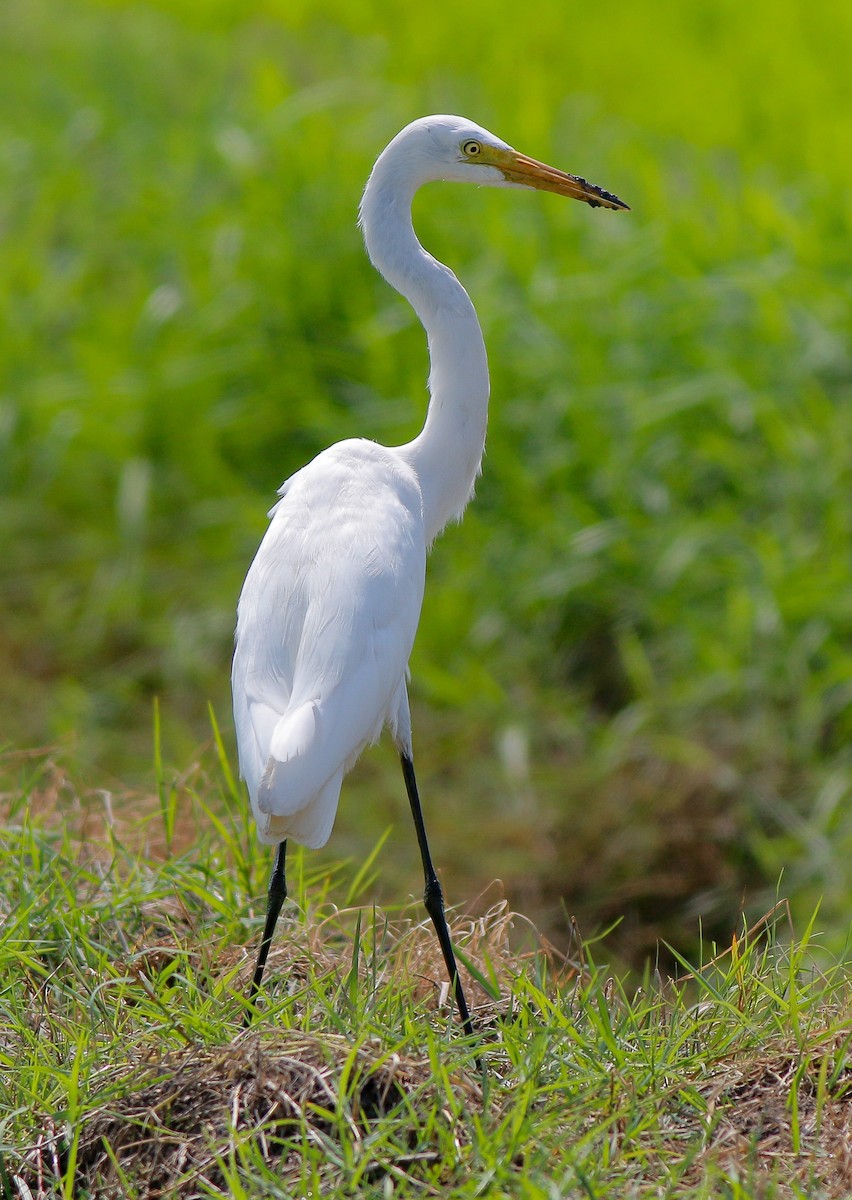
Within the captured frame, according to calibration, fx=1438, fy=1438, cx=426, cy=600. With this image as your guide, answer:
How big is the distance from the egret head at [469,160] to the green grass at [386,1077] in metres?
1.23

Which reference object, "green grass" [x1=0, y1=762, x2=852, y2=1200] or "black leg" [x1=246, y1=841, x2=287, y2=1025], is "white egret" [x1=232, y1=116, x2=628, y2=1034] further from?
"green grass" [x1=0, y1=762, x2=852, y2=1200]

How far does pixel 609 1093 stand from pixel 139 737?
108 inches

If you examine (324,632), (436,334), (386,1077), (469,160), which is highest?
(469,160)

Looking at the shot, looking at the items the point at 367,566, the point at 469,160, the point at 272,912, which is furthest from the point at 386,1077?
the point at 469,160

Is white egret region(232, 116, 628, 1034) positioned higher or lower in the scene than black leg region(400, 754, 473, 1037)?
higher

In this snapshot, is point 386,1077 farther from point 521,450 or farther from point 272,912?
point 521,450

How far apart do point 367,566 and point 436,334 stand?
492mm

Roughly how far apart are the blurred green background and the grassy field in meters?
0.01

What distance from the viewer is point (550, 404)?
15.1 feet

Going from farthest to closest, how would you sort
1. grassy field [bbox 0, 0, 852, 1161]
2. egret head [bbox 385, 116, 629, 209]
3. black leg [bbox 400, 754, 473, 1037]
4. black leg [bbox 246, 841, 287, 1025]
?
grassy field [bbox 0, 0, 852, 1161] → egret head [bbox 385, 116, 629, 209] → black leg [bbox 400, 754, 473, 1037] → black leg [bbox 246, 841, 287, 1025]

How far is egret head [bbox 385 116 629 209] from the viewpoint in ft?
7.75

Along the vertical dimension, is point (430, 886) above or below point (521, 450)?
below

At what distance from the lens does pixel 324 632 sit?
204 centimetres

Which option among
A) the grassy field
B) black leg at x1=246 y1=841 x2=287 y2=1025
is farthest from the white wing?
the grassy field
